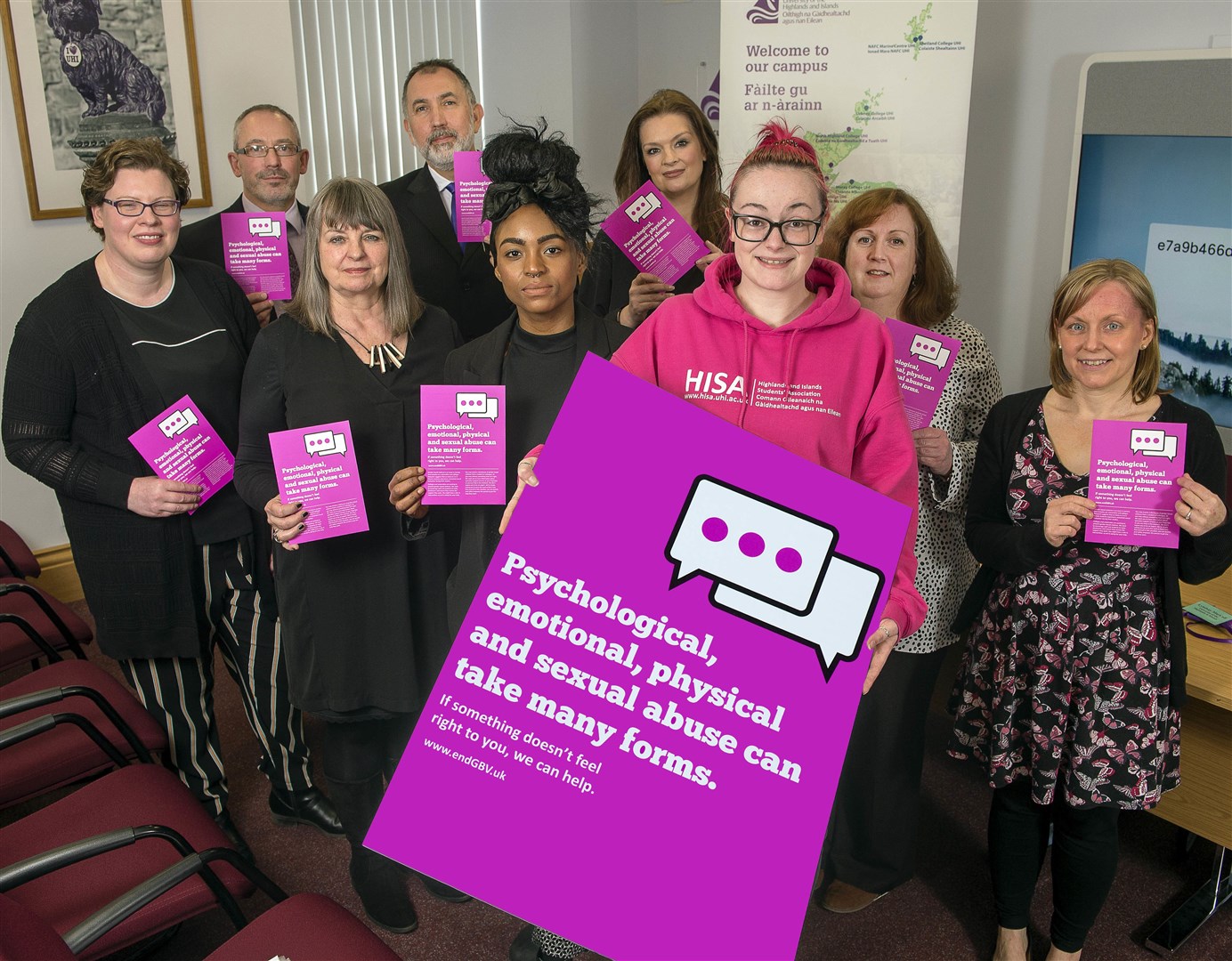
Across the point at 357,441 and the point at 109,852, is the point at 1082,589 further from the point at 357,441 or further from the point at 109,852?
the point at 109,852

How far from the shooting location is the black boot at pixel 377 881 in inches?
103

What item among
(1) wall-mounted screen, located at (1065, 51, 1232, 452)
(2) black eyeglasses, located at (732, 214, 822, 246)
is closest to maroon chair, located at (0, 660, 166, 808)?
(2) black eyeglasses, located at (732, 214, 822, 246)

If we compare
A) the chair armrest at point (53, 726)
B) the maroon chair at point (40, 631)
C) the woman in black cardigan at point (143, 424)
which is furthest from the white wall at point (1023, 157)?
the maroon chair at point (40, 631)

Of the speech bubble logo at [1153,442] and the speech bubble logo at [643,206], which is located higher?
the speech bubble logo at [643,206]

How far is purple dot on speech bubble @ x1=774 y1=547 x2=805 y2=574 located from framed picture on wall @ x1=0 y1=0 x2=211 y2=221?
3939 millimetres

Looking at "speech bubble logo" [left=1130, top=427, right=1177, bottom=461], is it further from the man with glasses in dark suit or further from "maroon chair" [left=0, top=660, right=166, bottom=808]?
the man with glasses in dark suit

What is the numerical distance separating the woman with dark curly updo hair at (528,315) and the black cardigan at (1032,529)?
33.7 inches

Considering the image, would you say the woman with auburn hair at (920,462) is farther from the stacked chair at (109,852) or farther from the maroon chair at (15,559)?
the maroon chair at (15,559)

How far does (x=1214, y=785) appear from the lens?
104 inches

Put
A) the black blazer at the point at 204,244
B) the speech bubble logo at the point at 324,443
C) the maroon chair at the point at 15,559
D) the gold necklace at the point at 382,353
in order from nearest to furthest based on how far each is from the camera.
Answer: the speech bubble logo at the point at 324,443
the gold necklace at the point at 382,353
the black blazer at the point at 204,244
the maroon chair at the point at 15,559

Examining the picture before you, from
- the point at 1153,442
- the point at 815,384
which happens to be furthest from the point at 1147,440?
the point at 815,384

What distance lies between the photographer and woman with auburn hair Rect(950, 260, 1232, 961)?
212 cm

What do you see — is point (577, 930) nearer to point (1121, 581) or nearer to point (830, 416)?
point (830, 416)

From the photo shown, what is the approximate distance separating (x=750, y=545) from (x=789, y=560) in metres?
0.06
